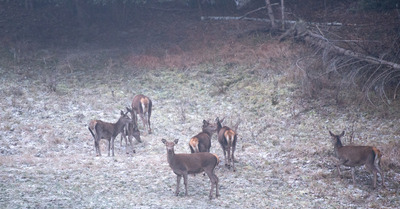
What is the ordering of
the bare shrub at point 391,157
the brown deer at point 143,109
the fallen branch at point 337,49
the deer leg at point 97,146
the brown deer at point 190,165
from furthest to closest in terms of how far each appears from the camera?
the brown deer at point 143,109 < the fallen branch at point 337,49 < the deer leg at point 97,146 < the bare shrub at point 391,157 < the brown deer at point 190,165

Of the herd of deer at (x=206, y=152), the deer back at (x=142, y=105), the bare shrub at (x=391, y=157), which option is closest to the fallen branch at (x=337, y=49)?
the bare shrub at (x=391, y=157)

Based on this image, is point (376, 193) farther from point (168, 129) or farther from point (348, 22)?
point (348, 22)

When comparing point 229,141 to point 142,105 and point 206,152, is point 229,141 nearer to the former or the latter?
point 206,152

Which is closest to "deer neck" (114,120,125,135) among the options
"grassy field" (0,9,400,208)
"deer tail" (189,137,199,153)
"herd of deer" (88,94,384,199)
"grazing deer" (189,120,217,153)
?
"herd of deer" (88,94,384,199)

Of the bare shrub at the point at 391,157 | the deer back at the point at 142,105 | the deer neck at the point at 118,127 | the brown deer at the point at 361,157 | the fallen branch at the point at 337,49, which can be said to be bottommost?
the bare shrub at the point at 391,157

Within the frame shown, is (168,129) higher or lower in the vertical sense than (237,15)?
lower

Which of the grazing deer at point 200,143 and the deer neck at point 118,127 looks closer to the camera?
the grazing deer at point 200,143

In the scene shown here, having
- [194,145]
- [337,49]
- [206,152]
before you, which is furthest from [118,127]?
[337,49]

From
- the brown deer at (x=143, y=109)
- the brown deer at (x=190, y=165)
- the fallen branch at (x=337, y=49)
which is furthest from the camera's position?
the brown deer at (x=143, y=109)

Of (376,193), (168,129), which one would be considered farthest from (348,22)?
(376,193)

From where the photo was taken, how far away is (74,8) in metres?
26.3

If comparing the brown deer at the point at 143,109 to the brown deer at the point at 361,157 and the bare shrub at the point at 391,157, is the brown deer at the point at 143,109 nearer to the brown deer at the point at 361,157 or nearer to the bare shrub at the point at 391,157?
the brown deer at the point at 361,157

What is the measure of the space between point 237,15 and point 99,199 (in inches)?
735

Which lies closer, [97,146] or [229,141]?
[229,141]
